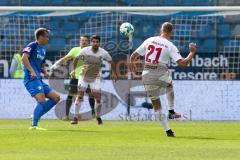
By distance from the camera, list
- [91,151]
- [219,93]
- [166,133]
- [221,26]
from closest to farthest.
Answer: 1. [91,151]
2. [166,133]
3. [219,93]
4. [221,26]

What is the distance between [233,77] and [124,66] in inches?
121

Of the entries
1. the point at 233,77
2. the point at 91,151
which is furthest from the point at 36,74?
the point at 233,77

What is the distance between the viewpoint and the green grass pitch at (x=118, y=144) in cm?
1115

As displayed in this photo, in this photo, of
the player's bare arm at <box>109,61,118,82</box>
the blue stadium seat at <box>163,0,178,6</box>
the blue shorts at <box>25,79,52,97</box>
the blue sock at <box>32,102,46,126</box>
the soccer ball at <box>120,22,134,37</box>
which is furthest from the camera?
the blue stadium seat at <box>163,0,178,6</box>

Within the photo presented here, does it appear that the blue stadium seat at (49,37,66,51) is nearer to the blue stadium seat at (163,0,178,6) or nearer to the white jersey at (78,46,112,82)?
the blue stadium seat at (163,0,178,6)

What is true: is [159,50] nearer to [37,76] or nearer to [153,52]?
[153,52]

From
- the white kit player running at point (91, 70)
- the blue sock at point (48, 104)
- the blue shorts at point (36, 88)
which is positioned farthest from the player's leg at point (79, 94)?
the blue shorts at point (36, 88)

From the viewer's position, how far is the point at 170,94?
55.5 feet

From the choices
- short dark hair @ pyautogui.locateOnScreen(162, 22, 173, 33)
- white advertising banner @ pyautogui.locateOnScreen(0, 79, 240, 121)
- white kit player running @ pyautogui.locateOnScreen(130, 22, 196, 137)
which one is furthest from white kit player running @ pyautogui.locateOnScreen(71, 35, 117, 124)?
short dark hair @ pyautogui.locateOnScreen(162, 22, 173, 33)

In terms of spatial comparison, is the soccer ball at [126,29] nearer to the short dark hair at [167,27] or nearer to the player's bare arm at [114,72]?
the player's bare arm at [114,72]

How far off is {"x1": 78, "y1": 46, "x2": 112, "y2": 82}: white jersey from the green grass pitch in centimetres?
308

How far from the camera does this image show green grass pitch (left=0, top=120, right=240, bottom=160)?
36.6 ft

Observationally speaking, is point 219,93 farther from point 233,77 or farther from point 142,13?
point 142,13

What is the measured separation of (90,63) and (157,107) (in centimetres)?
531
